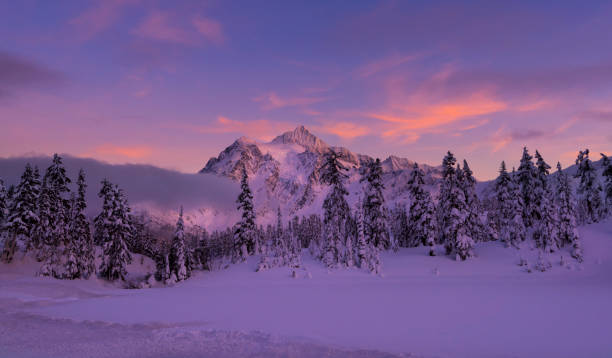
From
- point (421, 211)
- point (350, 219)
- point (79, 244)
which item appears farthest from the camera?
point (79, 244)

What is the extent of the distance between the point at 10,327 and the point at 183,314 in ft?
19.8

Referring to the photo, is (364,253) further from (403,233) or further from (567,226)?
(403,233)

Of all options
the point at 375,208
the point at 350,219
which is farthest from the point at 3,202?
the point at 375,208

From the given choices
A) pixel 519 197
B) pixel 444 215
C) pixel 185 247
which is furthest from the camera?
pixel 185 247

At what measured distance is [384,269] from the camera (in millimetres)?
38188

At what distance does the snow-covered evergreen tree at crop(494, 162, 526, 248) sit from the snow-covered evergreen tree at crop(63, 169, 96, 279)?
5414 cm

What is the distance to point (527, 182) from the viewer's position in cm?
4950

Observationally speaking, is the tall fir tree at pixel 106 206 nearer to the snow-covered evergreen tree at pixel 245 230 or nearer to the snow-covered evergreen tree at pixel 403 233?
the snow-covered evergreen tree at pixel 245 230

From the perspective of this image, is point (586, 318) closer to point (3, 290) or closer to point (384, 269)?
point (384, 269)

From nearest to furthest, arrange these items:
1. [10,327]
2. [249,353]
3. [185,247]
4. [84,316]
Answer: [249,353] < [10,327] < [84,316] < [185,247]

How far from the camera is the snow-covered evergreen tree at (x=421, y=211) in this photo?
149ft

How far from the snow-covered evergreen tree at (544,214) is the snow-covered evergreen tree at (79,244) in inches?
2218

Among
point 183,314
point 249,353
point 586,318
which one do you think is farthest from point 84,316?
point 586,318

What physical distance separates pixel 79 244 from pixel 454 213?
47.1 meters
